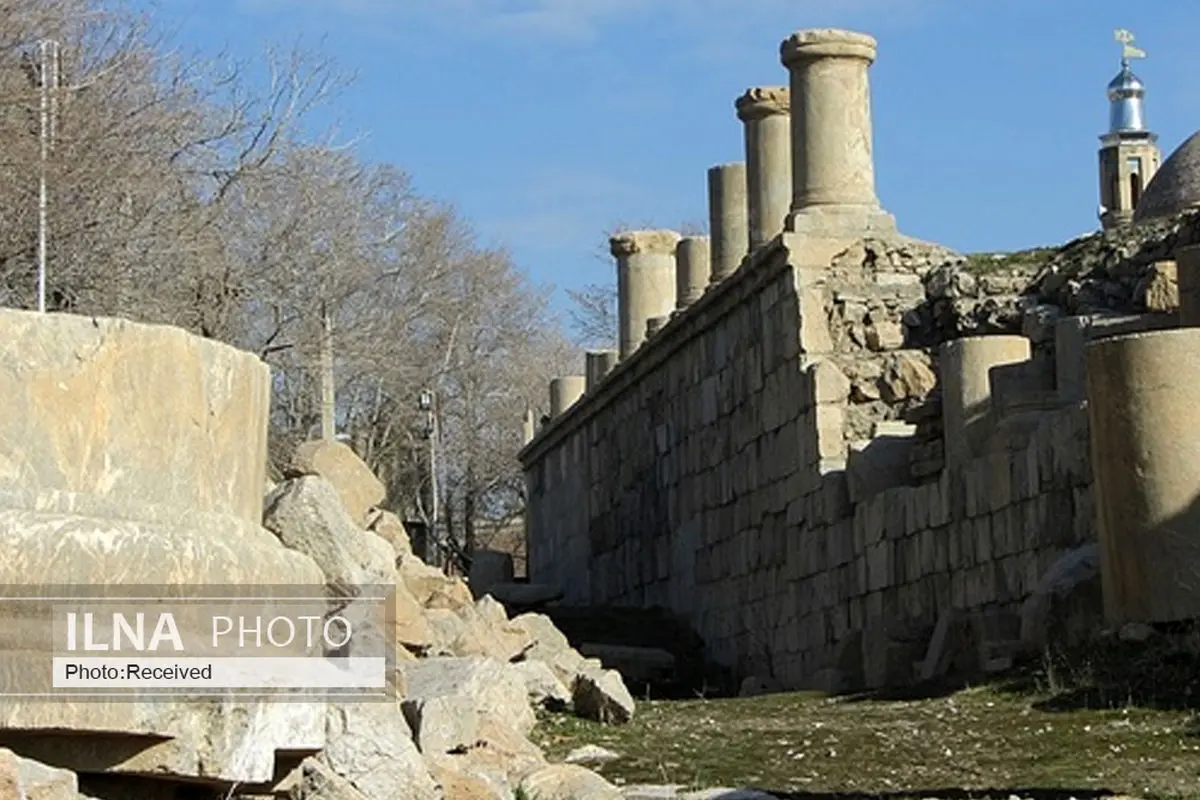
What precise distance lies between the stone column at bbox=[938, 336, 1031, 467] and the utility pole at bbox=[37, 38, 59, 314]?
8245 mm

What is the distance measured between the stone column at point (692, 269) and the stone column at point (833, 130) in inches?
267

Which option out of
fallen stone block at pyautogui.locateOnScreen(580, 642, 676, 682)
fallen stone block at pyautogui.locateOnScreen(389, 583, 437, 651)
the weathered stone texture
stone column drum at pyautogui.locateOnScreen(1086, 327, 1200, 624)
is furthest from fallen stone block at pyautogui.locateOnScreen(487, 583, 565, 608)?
the weathered stone texture

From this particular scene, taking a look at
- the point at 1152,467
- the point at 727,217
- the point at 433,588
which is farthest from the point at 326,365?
the point at 1152,467

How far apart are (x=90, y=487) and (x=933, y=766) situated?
487cm

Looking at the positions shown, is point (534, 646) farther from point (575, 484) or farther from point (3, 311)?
point (575, 484)

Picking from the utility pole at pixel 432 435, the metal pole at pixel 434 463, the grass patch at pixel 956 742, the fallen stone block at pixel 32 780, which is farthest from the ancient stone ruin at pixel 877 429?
the metal pole at pixel 434 463

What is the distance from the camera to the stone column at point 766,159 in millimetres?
22422

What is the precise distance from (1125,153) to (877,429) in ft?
122

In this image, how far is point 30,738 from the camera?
23.2 ft

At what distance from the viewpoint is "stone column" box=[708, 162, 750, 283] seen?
979 inches

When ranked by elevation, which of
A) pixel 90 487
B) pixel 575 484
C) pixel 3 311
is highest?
pixel 575 484

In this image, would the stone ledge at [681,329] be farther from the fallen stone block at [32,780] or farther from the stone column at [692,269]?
the fallen stone block at [32,780]

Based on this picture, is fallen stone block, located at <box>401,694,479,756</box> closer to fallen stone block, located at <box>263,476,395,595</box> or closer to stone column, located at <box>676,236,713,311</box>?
fallen stone block, located at <box>263,476,395,595</box>

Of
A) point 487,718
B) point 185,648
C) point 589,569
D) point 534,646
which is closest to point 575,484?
point 589,569
